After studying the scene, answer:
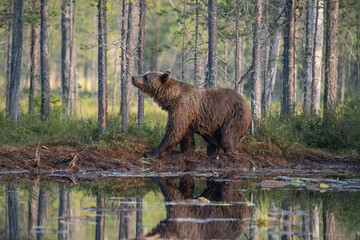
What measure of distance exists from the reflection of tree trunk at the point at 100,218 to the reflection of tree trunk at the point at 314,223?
9.19 feet

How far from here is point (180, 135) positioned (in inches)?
560

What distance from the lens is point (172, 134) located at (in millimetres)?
14188

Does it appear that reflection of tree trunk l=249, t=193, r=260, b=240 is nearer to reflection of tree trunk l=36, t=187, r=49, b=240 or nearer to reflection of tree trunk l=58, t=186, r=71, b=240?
reflection of tree trunk l=58, t=186, r=71, b=240

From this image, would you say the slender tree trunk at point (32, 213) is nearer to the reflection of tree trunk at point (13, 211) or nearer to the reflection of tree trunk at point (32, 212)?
the reflection of tree trunk at point (32, 212)

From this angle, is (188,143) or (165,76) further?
(188,143)

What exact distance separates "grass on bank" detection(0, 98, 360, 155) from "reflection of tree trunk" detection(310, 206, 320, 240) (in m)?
5.96

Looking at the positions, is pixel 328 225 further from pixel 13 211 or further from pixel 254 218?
pixel 13 211

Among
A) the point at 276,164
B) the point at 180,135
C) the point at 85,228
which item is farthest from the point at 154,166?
the point at 85,228

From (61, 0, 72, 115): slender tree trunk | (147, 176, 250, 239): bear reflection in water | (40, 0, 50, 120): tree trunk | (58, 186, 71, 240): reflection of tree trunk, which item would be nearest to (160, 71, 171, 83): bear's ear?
(147, 176, 250, 239): bear reflection in water

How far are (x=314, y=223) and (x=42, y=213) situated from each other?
4.17 m

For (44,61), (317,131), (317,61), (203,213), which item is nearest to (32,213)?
(203,213)

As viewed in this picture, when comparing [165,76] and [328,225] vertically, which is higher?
[165,76]

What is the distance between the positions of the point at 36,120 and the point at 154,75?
→ 590cm

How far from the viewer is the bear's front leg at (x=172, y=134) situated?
1420 centimetres
